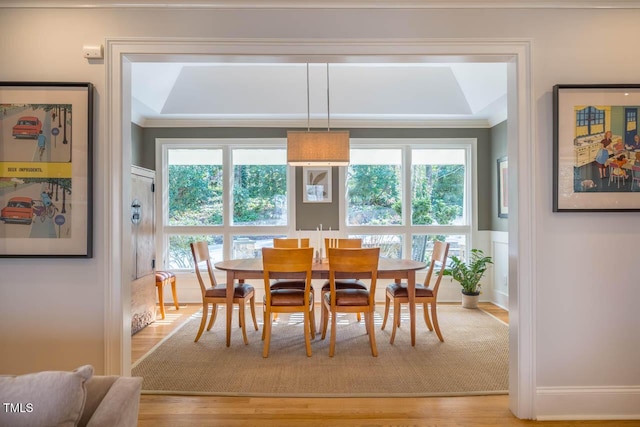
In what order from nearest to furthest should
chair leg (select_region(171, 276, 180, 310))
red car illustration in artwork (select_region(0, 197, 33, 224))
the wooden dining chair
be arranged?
red car illustration in artwork (select_region(0, 197, 33, 224)), the wooden dining chair, chair leg (select_region(171, 276, 180, 310))

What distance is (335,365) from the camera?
10.0ft

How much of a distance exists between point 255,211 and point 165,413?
3.29m

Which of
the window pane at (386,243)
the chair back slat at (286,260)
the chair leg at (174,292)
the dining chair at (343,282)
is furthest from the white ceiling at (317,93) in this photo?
the chair back slat at (286,260)

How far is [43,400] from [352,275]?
8.30 feet

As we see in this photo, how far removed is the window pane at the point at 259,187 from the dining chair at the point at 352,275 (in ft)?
7.42

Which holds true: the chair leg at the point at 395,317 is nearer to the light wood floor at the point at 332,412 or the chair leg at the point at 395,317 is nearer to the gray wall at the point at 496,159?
the light wood floor at the point at 332,412

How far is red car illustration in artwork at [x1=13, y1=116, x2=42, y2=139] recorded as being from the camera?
2174 millimetres

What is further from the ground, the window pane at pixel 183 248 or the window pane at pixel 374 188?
the window pane at pixel 374 188

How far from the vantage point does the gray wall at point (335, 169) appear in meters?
5.33

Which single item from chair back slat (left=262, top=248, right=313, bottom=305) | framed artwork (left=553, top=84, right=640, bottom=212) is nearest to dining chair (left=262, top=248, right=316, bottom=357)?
chair back slat (left=262, top=248, right=313, bottom=305)

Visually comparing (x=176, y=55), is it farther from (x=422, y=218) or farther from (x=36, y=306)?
(x=422, y=218)

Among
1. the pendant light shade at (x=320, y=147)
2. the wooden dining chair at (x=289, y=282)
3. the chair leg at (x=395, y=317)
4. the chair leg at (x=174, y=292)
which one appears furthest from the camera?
the chair leg at (x=174, y=292)

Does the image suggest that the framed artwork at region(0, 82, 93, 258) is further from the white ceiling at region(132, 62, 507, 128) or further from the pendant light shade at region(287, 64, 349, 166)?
the white ceiling at region(132, 62, 507, 128)

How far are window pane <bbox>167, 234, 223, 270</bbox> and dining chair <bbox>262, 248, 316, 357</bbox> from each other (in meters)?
2.27
